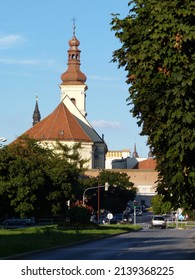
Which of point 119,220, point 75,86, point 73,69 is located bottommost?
point 119,220

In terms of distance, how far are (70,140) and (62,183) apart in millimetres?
67797

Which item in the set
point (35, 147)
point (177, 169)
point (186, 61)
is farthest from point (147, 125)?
point (35, 147)

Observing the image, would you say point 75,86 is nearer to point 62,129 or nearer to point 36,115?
point 62,129

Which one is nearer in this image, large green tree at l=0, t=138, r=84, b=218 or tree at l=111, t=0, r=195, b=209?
tree at l=111, t=0, r=195, b=209

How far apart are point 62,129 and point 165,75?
129634 mm

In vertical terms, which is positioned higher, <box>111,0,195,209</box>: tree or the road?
<box>111,0,195,209</box>: tree

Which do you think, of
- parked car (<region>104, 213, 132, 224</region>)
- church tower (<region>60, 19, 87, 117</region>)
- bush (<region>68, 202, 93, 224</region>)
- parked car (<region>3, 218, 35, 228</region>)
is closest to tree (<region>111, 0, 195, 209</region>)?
bush (<region>68, 202, 93, 224</region>)

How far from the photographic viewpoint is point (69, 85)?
6353 inches

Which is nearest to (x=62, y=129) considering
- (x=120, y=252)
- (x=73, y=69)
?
(x=73, y=69)

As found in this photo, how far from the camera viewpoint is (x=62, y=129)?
145 metres

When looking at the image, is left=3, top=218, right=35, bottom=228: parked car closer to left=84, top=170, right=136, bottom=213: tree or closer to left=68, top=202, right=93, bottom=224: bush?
left=68, top=202, right=93, bottom=224: bush

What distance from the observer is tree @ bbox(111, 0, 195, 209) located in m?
14.4

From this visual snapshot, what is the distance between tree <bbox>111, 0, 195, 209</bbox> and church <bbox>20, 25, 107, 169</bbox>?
114 m
